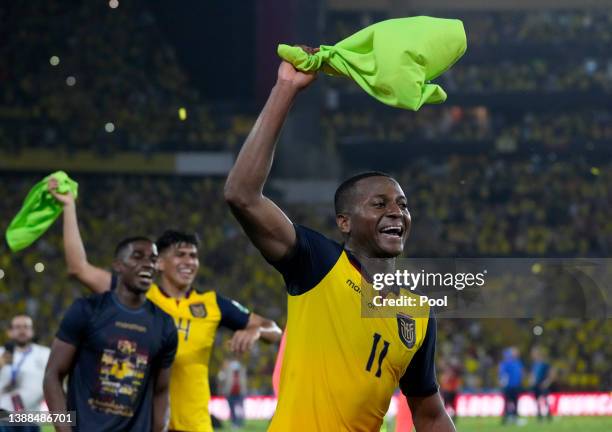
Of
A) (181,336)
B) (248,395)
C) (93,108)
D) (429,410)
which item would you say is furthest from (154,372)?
(93,108)

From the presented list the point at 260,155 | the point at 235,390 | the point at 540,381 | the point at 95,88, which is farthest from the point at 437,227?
the point at 260,155

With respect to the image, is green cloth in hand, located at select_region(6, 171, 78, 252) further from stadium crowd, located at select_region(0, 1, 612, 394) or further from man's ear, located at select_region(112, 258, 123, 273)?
stadium crowd, located at select_region(0, 1, 612, 394)

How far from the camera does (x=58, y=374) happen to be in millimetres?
6375

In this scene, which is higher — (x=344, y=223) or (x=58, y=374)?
(x=344, y=223)

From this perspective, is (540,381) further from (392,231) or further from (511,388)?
(392,231)

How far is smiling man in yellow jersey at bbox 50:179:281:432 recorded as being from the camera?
7.42 m

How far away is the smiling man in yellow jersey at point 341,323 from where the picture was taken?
3.88m

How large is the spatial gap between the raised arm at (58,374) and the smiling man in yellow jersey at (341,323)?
2674 millimetres

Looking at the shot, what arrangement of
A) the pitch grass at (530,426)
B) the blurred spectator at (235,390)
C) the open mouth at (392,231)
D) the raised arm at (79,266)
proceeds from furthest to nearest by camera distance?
the blurred spectator at (235,390) < the pitch grass at (530,426) < the raised arm at (79,266) < the open mouth at (392,231)

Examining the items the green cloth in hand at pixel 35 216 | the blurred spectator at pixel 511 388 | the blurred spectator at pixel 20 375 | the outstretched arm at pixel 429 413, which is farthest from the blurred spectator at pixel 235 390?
the outstretched arm at pixel 429 413

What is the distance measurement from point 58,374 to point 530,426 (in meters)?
15.5

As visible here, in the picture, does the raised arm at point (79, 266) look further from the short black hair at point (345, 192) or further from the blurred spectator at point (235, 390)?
the blurred spectator at point (235, 390)

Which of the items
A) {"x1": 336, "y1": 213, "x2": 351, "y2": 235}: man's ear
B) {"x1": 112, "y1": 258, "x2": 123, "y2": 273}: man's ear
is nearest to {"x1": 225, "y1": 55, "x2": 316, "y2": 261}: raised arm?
{"x1": 336, "y1": 213, "x2": 351, "y2": 235}: man's ear

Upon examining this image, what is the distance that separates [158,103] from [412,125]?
8646 mm
